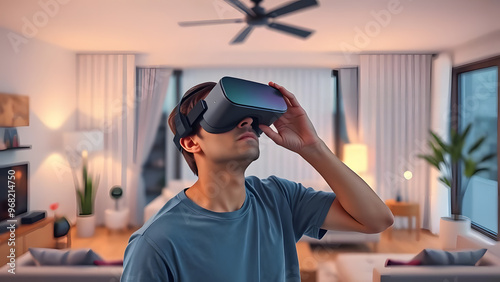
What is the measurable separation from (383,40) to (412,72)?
0.97 meters

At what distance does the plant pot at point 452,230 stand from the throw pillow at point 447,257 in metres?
1.82

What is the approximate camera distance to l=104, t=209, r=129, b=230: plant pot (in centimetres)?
405

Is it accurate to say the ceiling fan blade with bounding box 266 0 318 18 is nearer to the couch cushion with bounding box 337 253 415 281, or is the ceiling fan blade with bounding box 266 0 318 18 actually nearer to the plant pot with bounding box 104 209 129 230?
the couch cushion with bounding box 337 253 415 281

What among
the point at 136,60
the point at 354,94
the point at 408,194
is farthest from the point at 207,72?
the point at 408,194

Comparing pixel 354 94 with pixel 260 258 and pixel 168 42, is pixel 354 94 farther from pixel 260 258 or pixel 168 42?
pixel 260 258

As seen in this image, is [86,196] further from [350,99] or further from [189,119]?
[189,119]

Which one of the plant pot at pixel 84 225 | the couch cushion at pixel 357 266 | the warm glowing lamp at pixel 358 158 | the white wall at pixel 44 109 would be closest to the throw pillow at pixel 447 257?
the couch cushion at pixel 357 266

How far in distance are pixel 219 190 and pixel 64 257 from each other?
143 cm

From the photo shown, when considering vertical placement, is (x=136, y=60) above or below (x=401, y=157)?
above

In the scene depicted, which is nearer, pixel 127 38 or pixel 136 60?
pixel 127 38

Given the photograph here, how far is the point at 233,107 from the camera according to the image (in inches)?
23.6

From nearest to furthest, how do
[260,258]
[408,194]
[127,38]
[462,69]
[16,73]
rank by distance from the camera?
[260,258], [16,73], [127,38], [462,69], [408,194]

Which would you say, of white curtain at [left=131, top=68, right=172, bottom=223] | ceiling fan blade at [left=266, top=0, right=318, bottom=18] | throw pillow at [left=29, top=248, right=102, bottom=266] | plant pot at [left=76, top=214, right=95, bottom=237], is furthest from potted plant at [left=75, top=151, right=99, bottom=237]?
ceiling fan blade at [left=266, top=0, right=318, bottom=18]

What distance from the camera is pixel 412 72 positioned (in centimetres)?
441
